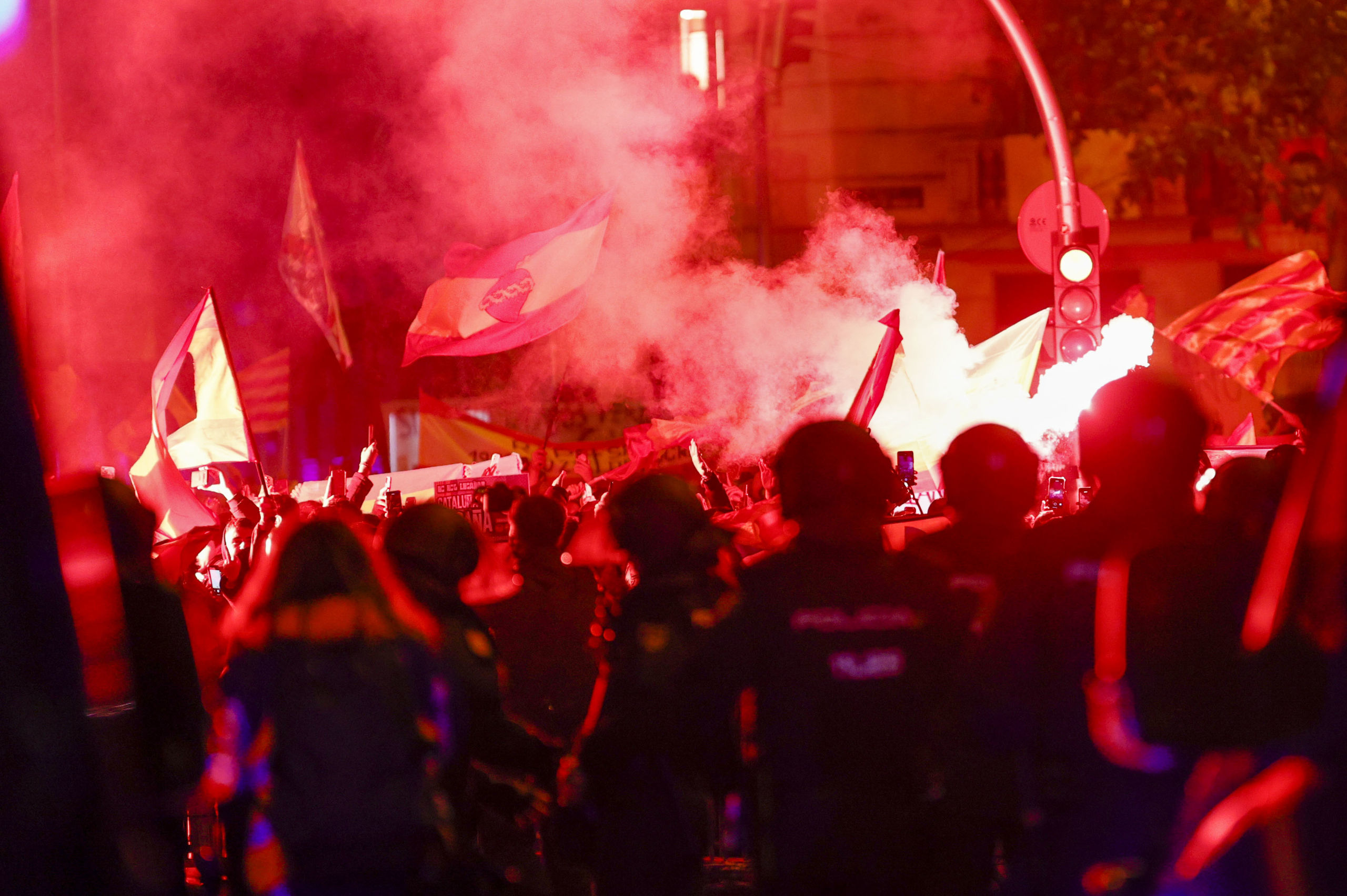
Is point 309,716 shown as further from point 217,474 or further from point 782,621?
point 217,474

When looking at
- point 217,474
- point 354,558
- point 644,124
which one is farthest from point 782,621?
point 644,124

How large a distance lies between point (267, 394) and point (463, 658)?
1626 centimetres

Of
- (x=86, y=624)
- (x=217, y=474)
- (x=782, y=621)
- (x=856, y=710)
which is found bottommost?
(x=217, y=474)

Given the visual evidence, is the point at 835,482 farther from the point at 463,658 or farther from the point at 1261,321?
the point at 1261,321

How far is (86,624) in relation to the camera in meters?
1.96

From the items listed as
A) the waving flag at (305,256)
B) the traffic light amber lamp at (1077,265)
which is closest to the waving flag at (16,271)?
the traffic light amber lamp at (1077,265)

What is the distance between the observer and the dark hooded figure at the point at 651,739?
10.1 ft

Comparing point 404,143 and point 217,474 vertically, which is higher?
point 404,143

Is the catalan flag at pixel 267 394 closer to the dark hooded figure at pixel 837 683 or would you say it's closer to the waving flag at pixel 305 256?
the waving flag at pixel 305 256

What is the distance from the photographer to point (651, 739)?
10.1 feet

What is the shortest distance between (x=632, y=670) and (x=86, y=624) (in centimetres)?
140

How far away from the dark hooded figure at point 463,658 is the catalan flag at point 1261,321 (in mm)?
8582

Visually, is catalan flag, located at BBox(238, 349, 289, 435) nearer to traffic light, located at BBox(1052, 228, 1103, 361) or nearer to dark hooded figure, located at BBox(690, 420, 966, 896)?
traffic light, located at BBox(1052, 228, 1103, 361)

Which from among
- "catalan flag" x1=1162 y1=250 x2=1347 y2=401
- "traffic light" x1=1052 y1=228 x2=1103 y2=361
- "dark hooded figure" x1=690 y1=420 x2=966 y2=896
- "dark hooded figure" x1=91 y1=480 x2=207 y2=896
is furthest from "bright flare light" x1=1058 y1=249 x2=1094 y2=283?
"dark hooded figure" x1=91 y1=480 x2=207 y2=896
